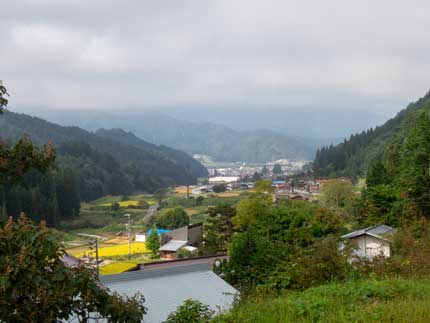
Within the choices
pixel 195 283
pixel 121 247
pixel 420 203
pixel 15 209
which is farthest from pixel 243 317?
pixel 15 209

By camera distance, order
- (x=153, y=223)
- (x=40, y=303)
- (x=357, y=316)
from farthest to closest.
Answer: (x=153, y=223), (x=357, y=316), (x=40, y=303)

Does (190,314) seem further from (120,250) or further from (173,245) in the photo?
(120,250)

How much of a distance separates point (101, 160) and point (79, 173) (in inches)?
478

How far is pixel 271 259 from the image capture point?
1143 cm

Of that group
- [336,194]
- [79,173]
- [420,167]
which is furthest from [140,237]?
[79,173]

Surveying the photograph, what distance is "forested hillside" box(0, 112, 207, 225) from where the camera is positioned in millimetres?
47438

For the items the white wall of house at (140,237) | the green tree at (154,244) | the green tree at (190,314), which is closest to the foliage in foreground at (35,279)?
the green tree at (190,314)

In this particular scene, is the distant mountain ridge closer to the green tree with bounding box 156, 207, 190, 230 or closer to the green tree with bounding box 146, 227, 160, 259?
the green tree with bounding box 156, 207, 190, 230

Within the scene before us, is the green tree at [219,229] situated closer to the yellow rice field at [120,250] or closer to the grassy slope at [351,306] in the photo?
the yellow rice field at [120,250]

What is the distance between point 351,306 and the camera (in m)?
4.32

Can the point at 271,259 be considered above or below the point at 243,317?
below

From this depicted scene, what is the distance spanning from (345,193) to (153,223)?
20.4 m

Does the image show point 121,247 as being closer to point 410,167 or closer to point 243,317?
point 410,167

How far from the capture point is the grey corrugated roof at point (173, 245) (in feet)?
97.9
